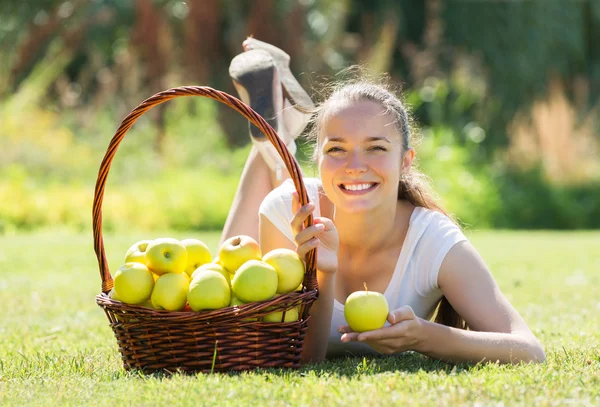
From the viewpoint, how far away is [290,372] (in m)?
2.82

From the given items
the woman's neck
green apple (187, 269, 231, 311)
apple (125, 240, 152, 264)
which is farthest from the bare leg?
green apple (187, 269, 231, 311)

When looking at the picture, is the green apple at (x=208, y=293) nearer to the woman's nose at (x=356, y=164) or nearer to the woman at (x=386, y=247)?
the woman at (x=386, y=247)

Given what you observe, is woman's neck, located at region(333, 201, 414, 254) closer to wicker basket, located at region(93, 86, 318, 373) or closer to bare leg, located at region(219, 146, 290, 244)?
wicker basket, located at region(93, 86, 318, 373)

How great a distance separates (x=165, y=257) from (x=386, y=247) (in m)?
1.03

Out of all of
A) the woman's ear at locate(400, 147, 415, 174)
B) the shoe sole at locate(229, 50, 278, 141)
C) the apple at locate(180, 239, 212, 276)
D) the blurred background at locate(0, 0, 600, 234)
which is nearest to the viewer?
the apple at locate(180, 239, 212, 276)

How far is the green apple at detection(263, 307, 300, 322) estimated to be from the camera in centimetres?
287

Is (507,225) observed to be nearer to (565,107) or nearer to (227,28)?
(565,107)

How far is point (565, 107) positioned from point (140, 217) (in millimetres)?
6633

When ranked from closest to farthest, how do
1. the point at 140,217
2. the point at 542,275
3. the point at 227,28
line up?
→ the point at 542,275 → the point at 140,217 → the point at 227,28

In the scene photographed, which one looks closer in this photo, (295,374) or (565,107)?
(295,374)

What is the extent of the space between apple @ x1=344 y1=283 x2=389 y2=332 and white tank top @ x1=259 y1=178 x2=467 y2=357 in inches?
19.8

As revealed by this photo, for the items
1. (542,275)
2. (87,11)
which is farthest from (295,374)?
(87,11)

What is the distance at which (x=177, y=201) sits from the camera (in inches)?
381

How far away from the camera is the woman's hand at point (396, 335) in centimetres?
286
